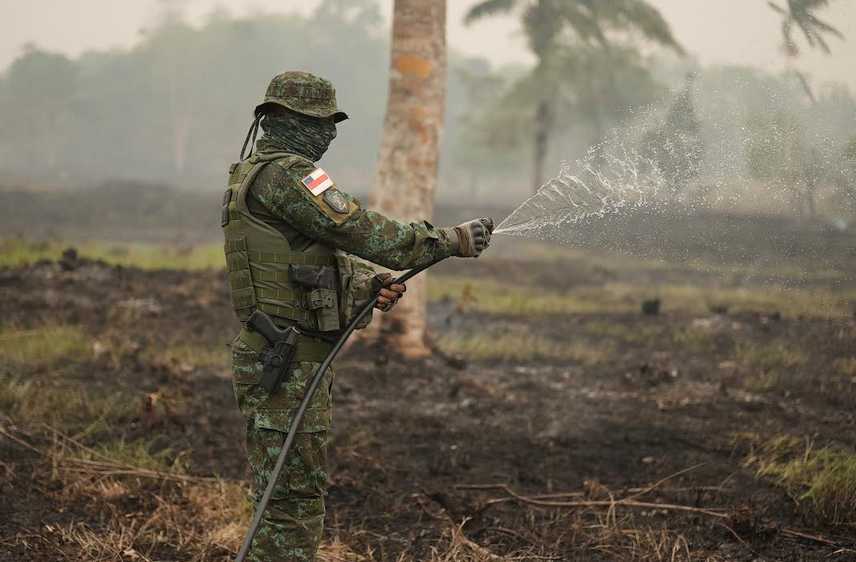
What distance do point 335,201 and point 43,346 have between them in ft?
19.1

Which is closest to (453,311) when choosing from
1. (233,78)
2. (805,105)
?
(805,105)

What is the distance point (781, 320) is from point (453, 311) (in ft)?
14.4

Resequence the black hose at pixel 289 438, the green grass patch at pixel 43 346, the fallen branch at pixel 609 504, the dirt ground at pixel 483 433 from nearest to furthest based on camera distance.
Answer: the black hose at pixel 289 438 < the dirt ground at pixel 483 433 < the fallen branch at pixel 609 504 < the green grass patch at pixel 43 346

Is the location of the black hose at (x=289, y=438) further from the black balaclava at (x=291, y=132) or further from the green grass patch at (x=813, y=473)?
the green grass patch at (x=813, y=473)

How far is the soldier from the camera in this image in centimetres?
328

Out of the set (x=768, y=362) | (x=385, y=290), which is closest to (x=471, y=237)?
(x=385, y=290)

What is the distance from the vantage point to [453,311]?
1237 cm

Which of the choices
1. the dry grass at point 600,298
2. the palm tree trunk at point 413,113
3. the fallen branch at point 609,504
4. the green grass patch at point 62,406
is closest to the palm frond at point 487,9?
the dry grass at point 600,298

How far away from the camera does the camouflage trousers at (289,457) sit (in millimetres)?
3350

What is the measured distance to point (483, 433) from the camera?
642 centimetres

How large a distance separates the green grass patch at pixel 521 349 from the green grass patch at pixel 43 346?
382cm

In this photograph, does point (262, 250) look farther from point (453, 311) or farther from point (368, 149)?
point (368, 149)

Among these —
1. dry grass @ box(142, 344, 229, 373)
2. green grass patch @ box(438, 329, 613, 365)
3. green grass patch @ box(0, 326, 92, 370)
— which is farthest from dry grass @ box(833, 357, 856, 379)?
green grass patch @ box(0, 326, 92, 370)

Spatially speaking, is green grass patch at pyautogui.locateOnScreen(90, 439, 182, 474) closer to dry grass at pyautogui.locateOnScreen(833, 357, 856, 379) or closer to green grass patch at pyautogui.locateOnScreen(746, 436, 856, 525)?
green grass patch at pyautogui.locateOnScreen(746, 436, 856, 525)
